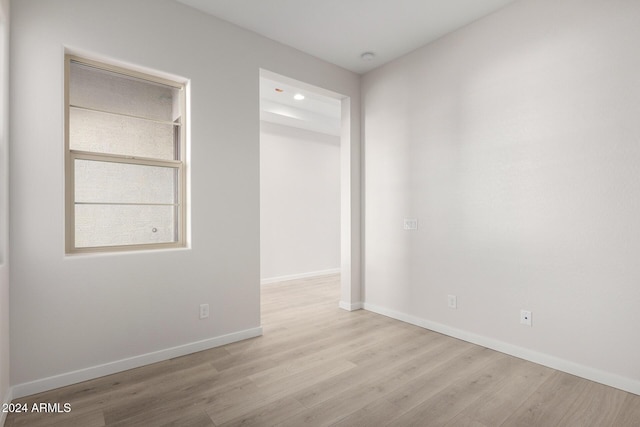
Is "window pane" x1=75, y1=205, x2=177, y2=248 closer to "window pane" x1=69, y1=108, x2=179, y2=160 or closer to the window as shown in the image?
the window

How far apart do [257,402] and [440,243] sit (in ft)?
7.26

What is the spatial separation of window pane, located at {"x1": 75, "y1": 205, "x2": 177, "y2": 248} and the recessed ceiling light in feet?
8.48

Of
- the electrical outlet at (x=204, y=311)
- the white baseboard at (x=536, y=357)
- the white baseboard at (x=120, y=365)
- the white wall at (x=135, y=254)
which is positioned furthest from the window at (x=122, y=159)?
the white baseboard at (x=536, y=357)

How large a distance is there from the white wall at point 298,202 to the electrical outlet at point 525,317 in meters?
3.95

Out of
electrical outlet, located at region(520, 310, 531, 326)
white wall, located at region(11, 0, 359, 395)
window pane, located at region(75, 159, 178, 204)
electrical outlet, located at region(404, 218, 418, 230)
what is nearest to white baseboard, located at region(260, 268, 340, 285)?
white wall, located at region(11, 0, 359, 395)

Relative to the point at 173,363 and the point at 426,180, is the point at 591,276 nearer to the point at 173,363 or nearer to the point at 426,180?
the point at 426,180

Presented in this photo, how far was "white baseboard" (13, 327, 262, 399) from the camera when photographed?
2.14 metres

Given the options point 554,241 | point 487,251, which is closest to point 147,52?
point 487,251

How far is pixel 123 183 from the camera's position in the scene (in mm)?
2600

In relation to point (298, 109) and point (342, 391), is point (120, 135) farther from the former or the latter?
point (298, 109)

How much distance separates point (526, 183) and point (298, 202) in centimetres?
403

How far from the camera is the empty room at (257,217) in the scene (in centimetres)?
210

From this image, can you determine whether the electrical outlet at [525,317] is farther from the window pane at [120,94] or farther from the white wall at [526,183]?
the window pane at [120,94]

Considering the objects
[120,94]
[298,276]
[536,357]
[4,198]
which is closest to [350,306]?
[536,357]
